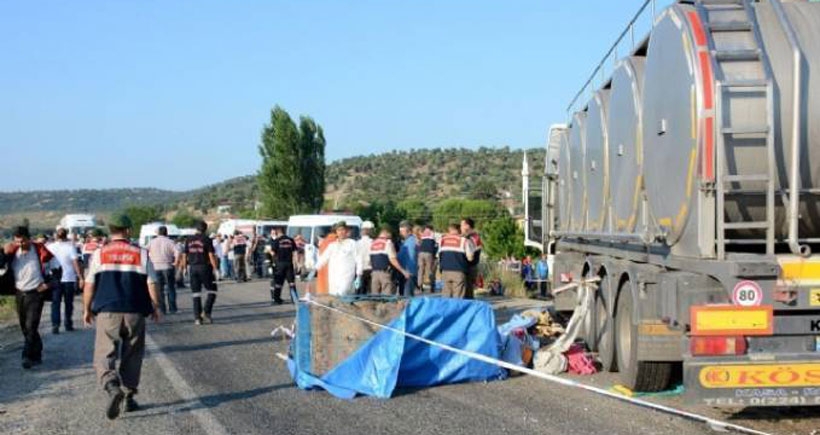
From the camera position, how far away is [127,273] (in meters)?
8.84

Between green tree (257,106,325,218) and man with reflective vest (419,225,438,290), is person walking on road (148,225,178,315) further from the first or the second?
green tree (257,106,325,218)

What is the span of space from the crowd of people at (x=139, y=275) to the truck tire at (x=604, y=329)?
12.1ft

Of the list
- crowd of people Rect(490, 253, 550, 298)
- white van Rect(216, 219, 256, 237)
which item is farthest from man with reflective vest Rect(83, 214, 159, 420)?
white van Rect(216, 219, 256, 237)

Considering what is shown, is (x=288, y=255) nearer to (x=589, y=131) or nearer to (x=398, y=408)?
(x=589, y=131)

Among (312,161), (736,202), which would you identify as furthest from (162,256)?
(312,161)

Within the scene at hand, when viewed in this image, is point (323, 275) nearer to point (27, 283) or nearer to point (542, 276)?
point (27, 283)

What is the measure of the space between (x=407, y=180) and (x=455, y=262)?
84749 mm

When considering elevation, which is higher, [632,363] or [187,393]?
[632,363]

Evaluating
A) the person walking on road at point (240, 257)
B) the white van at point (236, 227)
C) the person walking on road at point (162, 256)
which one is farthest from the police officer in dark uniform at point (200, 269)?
the white van at point (236, 227)

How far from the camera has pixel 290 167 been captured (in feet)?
211

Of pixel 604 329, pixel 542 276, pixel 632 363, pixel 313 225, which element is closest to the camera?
pixel 632 363

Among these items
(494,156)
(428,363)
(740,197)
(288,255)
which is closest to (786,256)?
(740,197)

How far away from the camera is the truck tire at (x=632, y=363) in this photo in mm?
8797

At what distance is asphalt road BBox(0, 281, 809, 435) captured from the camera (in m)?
7.85
